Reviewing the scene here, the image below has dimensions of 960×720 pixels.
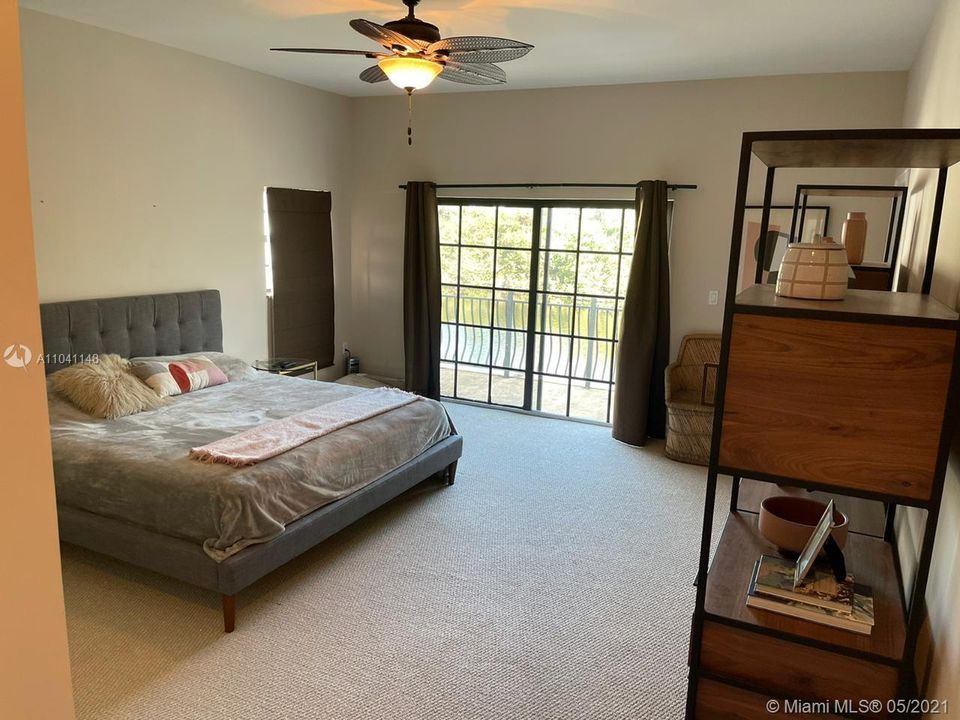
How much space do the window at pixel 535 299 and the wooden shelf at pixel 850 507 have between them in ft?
9.95

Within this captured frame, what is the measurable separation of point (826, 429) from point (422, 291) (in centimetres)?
459

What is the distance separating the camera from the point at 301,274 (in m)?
5.61

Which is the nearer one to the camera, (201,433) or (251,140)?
(201,433)

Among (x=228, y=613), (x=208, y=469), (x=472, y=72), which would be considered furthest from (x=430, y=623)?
(x=472, y=72)

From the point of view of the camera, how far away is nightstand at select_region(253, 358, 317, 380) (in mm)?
5215

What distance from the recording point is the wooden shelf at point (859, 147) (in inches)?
54.1

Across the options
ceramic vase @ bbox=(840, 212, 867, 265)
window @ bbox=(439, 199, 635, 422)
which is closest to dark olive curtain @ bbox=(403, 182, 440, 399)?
window @ bbox=(439, 199, 635, 422)

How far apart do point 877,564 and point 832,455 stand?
2.12 feet

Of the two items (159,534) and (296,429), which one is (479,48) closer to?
(296,429)

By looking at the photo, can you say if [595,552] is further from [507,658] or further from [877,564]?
[877,564]

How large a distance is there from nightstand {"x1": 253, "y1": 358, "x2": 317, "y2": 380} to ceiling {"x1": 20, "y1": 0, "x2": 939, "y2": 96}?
7.32 feet

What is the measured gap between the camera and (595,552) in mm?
3395

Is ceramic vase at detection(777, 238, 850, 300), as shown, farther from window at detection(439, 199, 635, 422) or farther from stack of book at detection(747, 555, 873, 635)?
window at detection(439, 199, 635, 422)

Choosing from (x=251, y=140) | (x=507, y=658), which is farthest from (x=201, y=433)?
(x=251, y=140)
